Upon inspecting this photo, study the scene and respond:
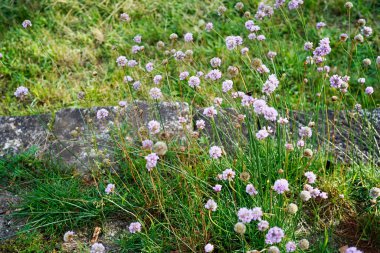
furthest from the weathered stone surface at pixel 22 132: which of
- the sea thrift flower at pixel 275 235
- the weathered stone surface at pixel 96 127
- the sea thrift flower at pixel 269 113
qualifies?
the sea thrift flower at pixel 275 235

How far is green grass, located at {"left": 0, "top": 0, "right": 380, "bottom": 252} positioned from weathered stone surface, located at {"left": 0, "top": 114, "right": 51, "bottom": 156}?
0.52 feet

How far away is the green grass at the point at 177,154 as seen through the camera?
230cm

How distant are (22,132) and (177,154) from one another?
4.04 feet

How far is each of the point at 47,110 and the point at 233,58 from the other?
1585 millimetres

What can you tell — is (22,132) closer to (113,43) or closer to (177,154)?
(177,154)

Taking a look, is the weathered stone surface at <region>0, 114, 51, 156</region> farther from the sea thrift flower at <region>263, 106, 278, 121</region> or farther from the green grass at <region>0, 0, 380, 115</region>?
the sea thrift flower at <region>263, 106, 278, 121</region>

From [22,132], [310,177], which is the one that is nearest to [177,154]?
[310,177]

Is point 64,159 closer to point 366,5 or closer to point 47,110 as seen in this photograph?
point 47,110

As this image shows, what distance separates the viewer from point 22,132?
3170mm

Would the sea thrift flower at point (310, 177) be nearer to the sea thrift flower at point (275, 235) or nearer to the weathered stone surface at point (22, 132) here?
the sea thrift flower at point (275, 235)

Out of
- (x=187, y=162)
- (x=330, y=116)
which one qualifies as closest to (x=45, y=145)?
(x=187, y=162)

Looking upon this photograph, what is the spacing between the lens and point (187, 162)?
2518 millimetres

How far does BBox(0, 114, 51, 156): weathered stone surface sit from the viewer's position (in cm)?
307

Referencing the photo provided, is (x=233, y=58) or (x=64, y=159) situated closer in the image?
(x=64, y=159)
